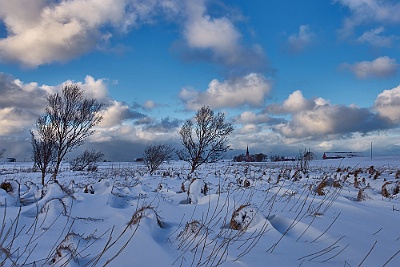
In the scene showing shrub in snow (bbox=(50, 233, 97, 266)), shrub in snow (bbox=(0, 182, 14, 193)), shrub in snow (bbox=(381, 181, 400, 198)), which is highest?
shrub in snow (bbox=(0, 182, 14, 193))

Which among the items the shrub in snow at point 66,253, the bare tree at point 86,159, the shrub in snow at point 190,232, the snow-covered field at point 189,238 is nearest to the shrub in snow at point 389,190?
the snow-covered field at point 189,238

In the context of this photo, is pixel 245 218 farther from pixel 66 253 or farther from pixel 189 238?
pixel 66 253

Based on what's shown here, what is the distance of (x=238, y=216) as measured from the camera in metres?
3.21

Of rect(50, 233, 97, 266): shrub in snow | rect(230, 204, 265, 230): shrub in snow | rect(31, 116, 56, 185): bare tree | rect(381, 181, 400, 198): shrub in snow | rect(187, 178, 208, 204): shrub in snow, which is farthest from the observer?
rect(31, 116, 56, 185): bare tree

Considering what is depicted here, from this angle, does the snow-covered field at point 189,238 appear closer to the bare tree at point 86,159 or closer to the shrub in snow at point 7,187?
the shrub in snow at point 7,187

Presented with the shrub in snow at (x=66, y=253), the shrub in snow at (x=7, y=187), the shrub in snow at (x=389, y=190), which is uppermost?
the shrub in snow at (x=7, y=187)

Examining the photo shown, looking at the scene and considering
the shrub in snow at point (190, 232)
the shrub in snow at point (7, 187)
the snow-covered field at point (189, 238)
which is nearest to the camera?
the snow-covered field at point (189, 238)

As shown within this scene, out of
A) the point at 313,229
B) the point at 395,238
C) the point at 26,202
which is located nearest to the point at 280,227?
the point at 313,229

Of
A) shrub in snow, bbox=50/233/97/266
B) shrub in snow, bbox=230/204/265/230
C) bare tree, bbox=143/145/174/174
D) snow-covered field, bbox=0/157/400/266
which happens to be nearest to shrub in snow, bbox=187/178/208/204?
snow-covered field, bbox=0/157/400/266

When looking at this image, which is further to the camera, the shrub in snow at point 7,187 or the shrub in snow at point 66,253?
the shrub in snow at point 7,187

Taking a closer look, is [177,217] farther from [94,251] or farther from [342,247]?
[342,247]

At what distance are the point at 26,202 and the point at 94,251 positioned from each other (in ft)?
9.58

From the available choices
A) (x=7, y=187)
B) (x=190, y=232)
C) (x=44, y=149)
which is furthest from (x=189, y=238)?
(x=44, y=149)

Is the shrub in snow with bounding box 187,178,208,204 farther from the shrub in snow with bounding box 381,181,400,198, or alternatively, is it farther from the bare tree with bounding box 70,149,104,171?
the bare tree with bounding box 70,149,104,171
